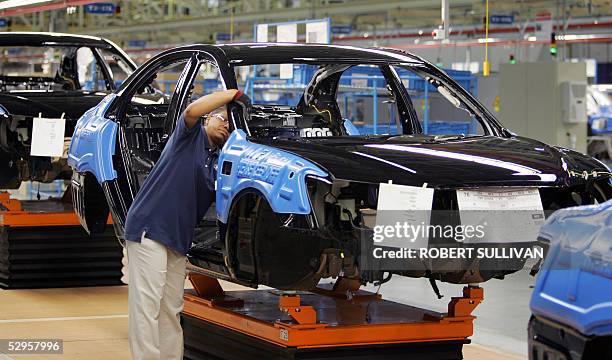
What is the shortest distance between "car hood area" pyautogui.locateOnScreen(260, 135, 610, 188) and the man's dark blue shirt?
0.36m

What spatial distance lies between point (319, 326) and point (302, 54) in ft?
5.40

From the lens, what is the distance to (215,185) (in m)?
5.85

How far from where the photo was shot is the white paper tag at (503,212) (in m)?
5.06

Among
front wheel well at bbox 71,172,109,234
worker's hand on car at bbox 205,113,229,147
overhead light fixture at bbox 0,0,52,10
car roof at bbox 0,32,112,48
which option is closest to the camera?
worker's hand on car at bbox 205,113,229,147

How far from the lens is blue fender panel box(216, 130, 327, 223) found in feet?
16.7

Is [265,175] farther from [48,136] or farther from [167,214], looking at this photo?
[48,136]

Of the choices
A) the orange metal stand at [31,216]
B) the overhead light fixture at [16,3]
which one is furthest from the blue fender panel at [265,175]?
the overhead light fixture at [16,3]

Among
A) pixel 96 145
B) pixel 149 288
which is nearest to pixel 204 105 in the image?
pixel 149 288

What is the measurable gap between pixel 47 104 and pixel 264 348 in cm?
452

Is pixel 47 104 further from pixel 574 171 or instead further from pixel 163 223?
pixel 574 171

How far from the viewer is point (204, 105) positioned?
18.0ft

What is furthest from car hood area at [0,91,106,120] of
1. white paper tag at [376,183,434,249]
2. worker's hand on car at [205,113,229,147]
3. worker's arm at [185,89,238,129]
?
white paper tag at [376,183,434,249]

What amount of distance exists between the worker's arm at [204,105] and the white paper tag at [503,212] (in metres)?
1.28

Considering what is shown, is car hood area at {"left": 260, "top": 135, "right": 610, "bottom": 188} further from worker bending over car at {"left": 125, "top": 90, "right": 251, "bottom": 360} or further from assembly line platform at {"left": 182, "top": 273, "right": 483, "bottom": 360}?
assembly line platform at {"left": 182, "top": 273, "right": 483, "bottom": 360}
